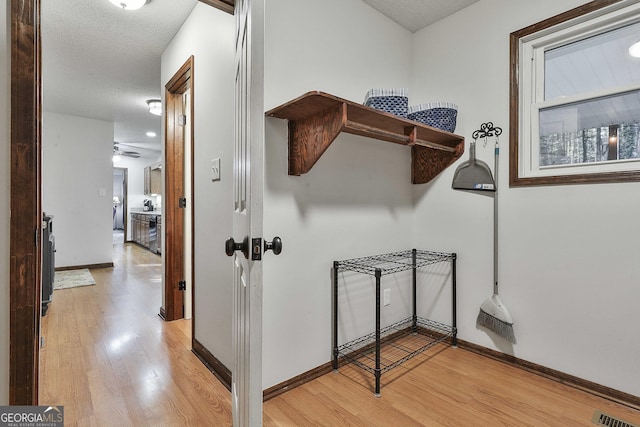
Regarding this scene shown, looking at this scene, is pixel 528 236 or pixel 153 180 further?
pixel 153 180

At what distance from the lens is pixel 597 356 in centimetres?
173

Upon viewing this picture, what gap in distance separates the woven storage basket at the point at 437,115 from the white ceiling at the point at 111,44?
74 cm

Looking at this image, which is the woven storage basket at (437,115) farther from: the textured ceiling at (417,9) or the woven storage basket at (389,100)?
the textured ceiling at (417,9)

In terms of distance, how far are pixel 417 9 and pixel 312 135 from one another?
4.59 ft

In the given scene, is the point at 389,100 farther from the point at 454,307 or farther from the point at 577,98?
the point at 454,307

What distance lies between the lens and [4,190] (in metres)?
0.87

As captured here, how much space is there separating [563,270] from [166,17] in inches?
125

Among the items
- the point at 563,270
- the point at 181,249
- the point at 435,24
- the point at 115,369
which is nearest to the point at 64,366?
the point at 115,369

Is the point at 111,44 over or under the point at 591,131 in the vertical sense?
over

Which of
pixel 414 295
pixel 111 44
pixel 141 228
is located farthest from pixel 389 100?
pixel 141 228

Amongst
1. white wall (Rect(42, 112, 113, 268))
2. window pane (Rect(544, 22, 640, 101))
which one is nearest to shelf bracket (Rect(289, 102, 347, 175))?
window pane (Rect(544, 22, 640, 101))

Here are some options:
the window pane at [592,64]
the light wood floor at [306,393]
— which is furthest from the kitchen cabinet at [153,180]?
the window pane at [592,64]

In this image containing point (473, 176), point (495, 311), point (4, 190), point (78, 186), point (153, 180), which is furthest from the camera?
point (153, 180)

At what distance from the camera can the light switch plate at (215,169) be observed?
1963 mm
